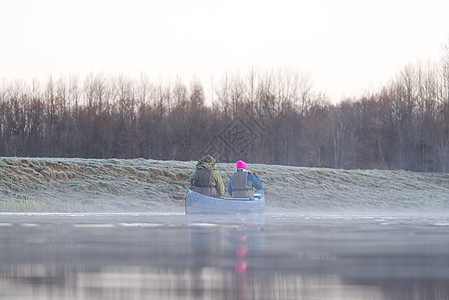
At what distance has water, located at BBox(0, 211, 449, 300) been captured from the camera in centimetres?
767

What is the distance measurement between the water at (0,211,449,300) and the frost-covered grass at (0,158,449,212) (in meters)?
16.2

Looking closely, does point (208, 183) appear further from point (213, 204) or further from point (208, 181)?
point (213, 204)

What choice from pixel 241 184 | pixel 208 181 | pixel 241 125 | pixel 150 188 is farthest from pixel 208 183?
pixel 241 125

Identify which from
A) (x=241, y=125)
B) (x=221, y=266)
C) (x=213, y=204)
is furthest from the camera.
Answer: (x=241, y=125)

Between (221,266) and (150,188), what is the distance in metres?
28.3

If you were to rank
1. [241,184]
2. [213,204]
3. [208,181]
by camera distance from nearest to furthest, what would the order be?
[213,204] → [208,181] → [241,184]

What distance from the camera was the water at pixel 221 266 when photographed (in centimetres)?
767

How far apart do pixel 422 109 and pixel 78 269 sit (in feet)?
254

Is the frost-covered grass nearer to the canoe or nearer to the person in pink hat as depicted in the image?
the canoe

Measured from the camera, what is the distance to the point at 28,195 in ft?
112

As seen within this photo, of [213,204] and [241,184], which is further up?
[241,184]

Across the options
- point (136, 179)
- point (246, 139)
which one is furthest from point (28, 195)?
point (246, 139)

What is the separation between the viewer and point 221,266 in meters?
9.65

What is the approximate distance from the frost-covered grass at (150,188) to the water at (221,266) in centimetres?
1620
